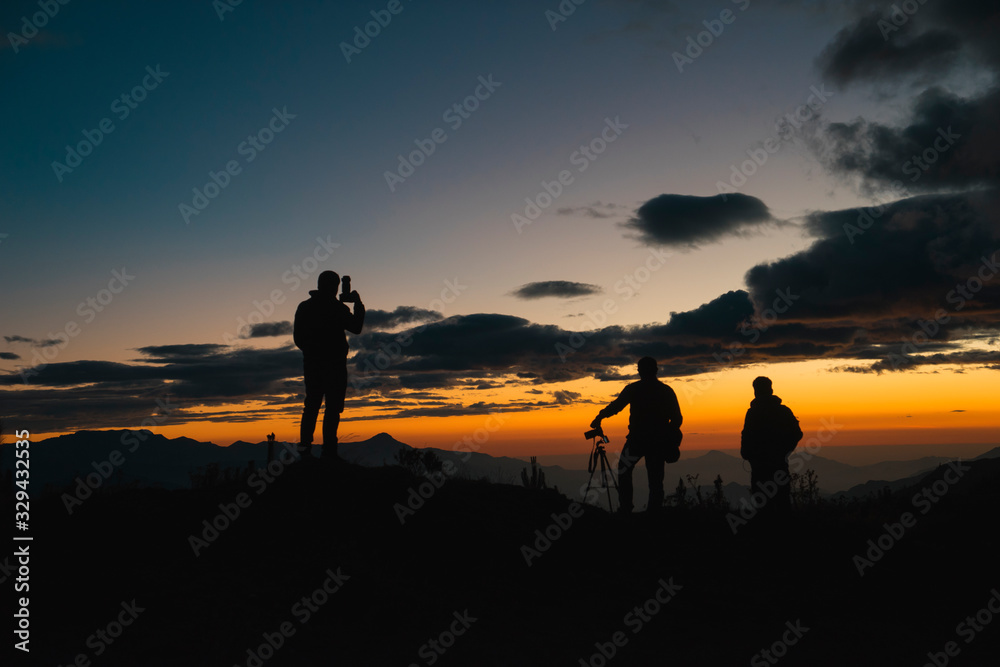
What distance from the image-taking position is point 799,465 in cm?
1091

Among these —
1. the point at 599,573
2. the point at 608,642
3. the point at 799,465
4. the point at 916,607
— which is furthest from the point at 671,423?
the point at 608,642

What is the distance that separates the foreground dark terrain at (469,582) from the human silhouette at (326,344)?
89cm

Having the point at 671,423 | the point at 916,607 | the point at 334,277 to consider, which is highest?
the point at 334,277

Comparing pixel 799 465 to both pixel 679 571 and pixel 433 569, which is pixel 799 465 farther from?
pixel 433 569

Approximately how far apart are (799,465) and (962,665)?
15.1 ft

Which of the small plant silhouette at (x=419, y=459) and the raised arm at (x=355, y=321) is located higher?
the raised arm at (x=355, y=321)

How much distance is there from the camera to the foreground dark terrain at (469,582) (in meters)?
6.61

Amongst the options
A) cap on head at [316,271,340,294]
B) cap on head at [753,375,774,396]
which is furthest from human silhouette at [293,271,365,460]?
cap on head at [753,375,774,396]

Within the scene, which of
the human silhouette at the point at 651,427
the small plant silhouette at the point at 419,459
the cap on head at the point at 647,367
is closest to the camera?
the human silhouette at the point at 651,427

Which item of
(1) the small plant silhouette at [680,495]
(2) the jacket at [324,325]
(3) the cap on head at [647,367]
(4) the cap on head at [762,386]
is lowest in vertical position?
(1) the small plant silhouette at [680,495]

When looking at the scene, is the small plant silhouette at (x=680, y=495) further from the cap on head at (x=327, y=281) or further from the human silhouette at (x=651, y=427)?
Result: the cap on head at (x=327, y=281)

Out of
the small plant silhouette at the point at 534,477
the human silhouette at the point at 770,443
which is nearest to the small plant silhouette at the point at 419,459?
the small plant silhouette at the point at 534,477

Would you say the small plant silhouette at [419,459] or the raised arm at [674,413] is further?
the small plant silhouette at [419,459]

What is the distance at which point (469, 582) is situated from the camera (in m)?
8.40
